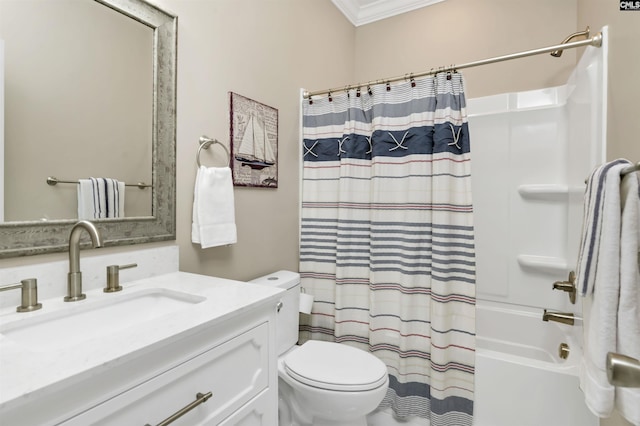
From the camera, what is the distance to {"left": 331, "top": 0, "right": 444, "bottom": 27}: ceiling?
2490 millimetres

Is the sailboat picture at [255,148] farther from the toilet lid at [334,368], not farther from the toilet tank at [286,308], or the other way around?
the toilet lid at [334,368]

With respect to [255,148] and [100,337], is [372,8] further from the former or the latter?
[100,337]

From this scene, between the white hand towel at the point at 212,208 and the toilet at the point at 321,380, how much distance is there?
0.38 m

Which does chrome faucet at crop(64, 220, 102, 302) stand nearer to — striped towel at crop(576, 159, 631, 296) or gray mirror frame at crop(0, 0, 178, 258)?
gray mirror frame at crop(0, 0, 178, 258)

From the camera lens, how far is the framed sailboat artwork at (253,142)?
1.61 metres

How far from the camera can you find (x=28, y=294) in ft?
2.86

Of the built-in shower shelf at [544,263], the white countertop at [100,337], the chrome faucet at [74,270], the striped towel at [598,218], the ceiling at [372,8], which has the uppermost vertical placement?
the ceiling at [372,8]

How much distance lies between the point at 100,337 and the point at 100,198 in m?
0.60

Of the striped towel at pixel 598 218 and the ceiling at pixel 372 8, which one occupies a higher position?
the ceiling at pixel 372 8

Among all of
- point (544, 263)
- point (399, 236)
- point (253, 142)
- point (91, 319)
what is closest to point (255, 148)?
point (253, 142)

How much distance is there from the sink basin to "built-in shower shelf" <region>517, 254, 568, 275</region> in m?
2.04

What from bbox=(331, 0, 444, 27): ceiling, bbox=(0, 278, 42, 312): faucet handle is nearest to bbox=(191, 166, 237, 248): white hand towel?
bbox=(0, 278, 42, 312): faucet handle

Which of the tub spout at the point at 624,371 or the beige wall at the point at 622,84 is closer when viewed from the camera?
the tub spout at the point at 624,371

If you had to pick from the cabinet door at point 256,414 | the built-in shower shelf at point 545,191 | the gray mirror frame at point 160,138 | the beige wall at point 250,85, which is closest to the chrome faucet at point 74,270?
the gray mirror frame at point 160,138
